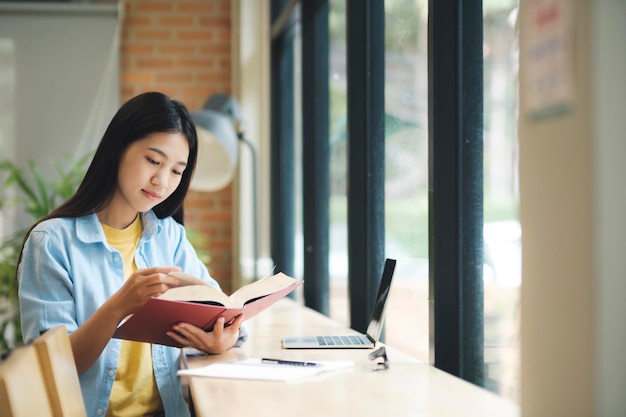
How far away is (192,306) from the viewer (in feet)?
5.53

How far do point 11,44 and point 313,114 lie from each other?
79.6 inches

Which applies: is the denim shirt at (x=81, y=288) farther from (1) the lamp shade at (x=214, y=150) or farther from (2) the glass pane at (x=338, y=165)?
(1) the lamp shade at (x=214, y=150)

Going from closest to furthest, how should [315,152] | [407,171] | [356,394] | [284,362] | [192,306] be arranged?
[356,394]
[192,306]
[284,362]
[407,171]
[315,152]

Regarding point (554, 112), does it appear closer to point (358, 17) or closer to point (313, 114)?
point (358, 17)

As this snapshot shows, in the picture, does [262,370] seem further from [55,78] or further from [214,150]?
[55,78]

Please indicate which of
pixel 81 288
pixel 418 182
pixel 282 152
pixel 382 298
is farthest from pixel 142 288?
pixel 282 152

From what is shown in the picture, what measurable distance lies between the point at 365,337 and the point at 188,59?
2825mm

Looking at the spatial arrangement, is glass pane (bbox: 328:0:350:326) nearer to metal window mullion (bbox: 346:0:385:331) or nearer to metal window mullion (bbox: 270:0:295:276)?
metal window mullion (bbox: 346:0:385:331)

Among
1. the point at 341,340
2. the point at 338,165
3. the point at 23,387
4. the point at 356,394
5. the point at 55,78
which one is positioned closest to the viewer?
the point at 23,387

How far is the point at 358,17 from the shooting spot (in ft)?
8.86

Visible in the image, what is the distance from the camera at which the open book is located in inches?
64.9

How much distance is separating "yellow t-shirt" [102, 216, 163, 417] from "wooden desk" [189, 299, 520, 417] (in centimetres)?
13

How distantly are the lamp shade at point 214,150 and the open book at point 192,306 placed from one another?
1563 mm

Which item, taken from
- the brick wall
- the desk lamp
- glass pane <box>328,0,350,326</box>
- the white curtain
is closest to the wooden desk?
glass pane <box>328,0,350,326</box>
